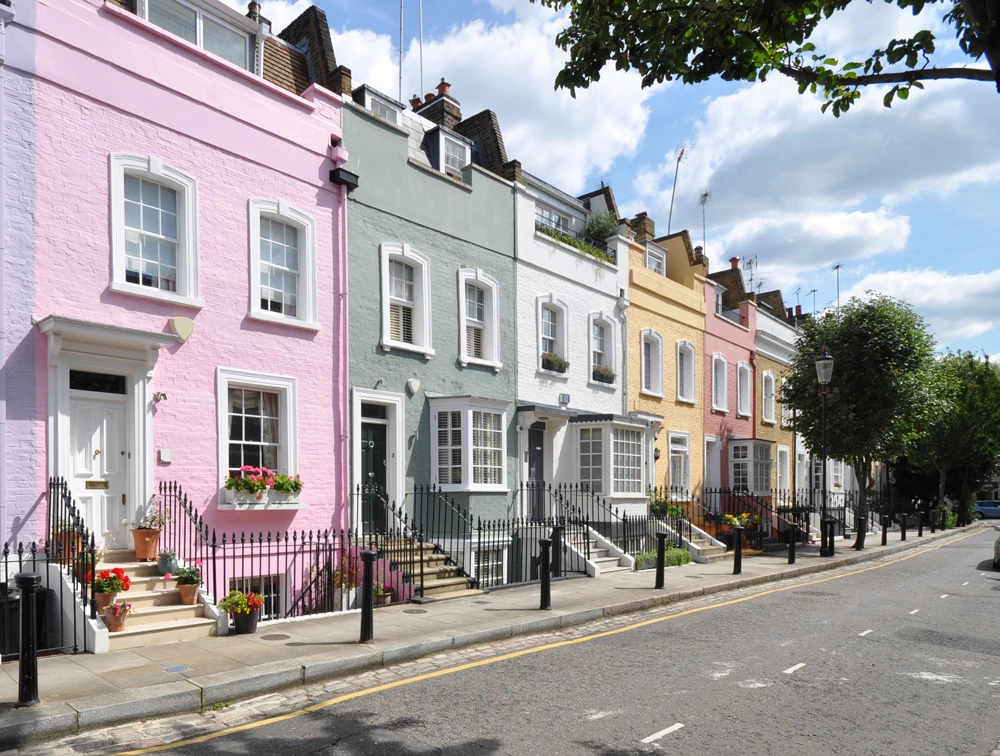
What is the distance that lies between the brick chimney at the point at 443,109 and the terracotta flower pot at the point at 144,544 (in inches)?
531

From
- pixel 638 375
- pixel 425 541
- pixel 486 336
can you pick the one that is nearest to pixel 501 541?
pixel 425 541

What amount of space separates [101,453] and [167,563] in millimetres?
1785

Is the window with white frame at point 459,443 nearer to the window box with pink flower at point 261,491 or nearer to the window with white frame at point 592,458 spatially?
the window box with pink flower at point 261,491

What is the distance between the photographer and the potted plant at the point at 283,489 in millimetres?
12594

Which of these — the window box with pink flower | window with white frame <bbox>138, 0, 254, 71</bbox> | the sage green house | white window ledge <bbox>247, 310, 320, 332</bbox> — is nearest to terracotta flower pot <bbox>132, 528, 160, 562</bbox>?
the window box with pink flower

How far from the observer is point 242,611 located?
9.73 m

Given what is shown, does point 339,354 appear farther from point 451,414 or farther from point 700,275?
point 700,275

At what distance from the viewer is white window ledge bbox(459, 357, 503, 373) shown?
55.6 feet

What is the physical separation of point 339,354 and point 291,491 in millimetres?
2724

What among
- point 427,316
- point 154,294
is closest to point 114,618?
point 154,294

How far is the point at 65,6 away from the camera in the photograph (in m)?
10.6

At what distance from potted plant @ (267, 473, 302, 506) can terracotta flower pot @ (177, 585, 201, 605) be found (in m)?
2.59

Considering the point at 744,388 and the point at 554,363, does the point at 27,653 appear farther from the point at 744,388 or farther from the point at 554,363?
the point at 744,388

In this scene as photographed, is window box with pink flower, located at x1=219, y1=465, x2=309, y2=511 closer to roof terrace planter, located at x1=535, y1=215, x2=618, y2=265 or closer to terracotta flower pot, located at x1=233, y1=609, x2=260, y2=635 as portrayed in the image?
terracotta flower pot, located at x1=233, y1=609, x2=260, y2=635
